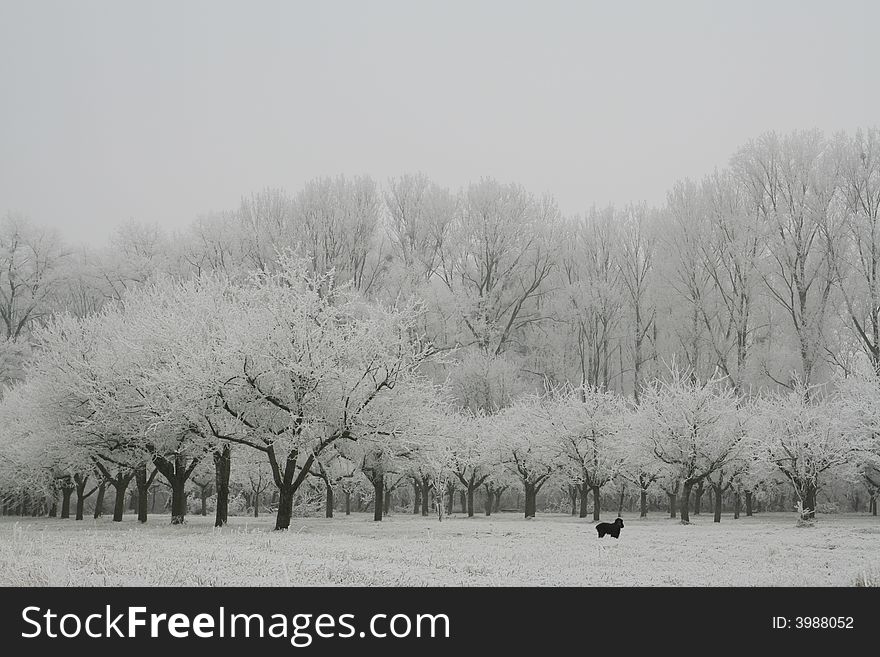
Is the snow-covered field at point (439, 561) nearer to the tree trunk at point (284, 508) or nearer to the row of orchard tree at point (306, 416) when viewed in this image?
the tree trunk at point (284, 508)

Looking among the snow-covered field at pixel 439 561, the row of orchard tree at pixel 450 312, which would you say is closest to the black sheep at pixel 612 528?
the snow-covered field at pixel 439 561

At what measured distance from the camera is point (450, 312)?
47.6 metres

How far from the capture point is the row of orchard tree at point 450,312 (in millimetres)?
23297

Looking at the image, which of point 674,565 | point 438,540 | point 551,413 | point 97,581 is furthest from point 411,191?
point 97,581

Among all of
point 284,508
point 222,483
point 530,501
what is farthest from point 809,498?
point 222,483

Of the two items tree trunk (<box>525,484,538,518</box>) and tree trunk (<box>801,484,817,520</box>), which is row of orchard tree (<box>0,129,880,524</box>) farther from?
tree trunk (<box>801,484,817,520</box>)

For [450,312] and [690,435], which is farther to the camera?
[450,312]

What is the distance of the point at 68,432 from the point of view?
26.2m

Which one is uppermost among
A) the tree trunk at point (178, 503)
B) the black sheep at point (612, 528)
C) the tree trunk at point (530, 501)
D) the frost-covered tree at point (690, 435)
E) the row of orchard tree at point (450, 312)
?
the row of orchard tree at point (450, 312)

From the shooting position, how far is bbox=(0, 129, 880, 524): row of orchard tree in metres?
23.3

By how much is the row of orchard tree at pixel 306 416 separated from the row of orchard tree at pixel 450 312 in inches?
5.9

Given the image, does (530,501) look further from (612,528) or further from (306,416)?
(306,416)

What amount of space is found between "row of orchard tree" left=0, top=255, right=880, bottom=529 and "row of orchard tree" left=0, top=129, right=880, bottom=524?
0.15m

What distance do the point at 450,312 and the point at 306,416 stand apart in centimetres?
2690
